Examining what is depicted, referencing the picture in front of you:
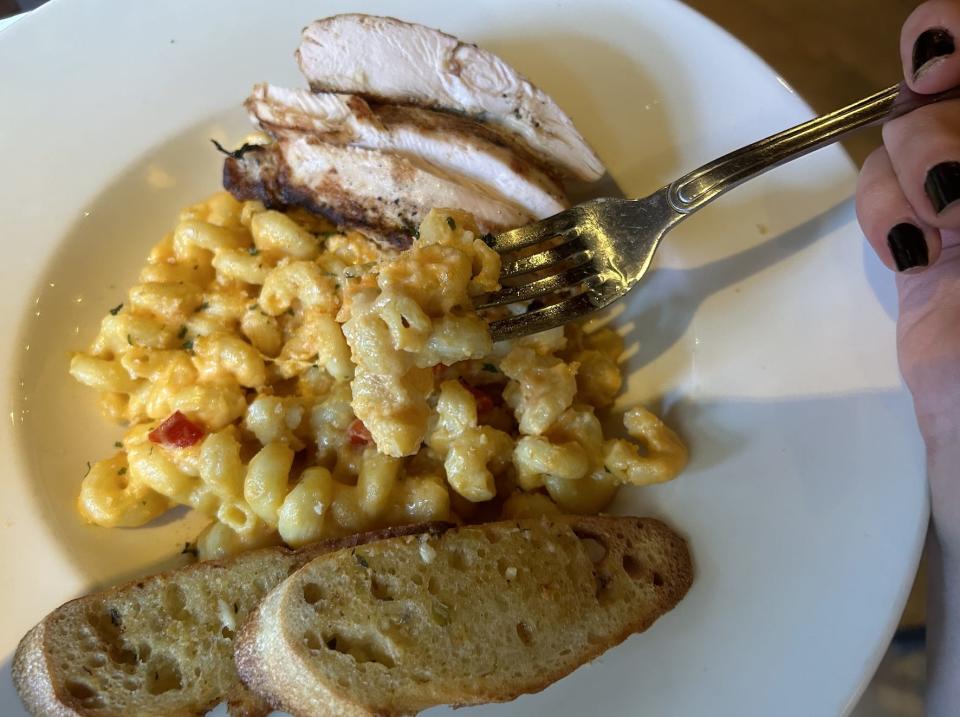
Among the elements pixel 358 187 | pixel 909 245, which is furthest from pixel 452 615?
pixel 909 245

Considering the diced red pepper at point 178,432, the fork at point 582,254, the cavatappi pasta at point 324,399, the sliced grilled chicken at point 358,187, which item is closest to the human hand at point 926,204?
the fork at point 582,254

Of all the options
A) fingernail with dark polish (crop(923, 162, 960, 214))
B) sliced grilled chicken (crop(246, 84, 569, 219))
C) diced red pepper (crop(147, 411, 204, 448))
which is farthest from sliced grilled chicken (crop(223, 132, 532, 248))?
fingernail with dark polish (crop(923, 162, 960, 214))

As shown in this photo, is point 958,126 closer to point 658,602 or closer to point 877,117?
point 877,117

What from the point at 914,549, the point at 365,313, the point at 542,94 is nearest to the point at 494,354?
the point at 365,313

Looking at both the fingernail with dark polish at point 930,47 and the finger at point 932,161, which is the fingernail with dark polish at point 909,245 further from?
the fingernail with dark polish at point 930,47

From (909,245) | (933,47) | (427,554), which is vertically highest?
(933,47)

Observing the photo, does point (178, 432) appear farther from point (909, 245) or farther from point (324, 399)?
point (909, 245)

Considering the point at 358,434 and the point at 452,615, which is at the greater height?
the point at 358,434
